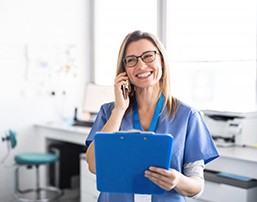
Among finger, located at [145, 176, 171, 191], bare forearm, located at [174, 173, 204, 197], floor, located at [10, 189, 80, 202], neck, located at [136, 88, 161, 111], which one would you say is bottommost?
floor, located at [10, 189, 80, 202]

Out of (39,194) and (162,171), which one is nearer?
(162,171)

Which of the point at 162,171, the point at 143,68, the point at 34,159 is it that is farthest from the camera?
the point at 34,159

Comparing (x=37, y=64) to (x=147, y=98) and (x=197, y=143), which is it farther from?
(x=197, y=143)

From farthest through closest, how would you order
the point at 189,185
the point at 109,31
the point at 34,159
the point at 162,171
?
the point at 109,31, the point at 34,159, the point at 189,185, the point at 162,171

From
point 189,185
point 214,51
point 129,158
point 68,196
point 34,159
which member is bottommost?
point 68,196

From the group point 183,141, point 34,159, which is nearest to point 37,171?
point 34,159

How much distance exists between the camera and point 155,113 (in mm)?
1548

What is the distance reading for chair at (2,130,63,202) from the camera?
3.66m

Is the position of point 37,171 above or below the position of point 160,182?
below

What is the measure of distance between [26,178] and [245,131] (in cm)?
241

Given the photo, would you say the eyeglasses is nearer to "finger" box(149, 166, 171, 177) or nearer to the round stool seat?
"finger" box(149, 166, 171, 177)

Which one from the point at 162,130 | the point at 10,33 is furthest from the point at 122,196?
the point at 10,33

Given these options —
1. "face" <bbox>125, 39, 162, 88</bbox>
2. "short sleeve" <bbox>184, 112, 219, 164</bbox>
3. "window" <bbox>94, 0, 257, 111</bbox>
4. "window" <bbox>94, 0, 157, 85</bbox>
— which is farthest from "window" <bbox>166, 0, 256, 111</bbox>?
"face" <bbox>125, 39, 162, 88</bbox>

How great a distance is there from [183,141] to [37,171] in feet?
8.69
